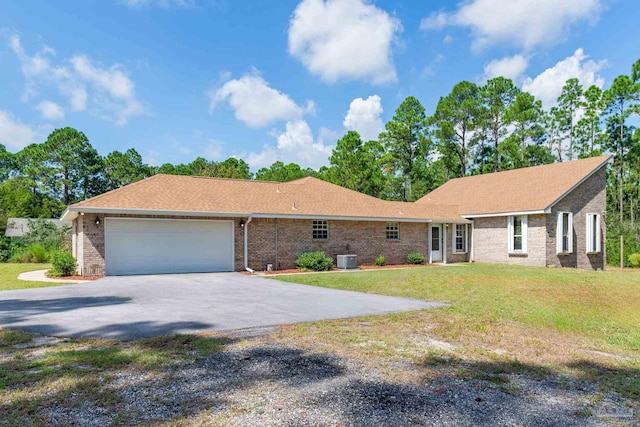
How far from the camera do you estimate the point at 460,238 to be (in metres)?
23.6

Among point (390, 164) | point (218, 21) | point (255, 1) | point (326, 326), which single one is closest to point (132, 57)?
point (218, 21)

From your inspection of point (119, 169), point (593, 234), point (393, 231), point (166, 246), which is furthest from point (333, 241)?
point (119, 169)

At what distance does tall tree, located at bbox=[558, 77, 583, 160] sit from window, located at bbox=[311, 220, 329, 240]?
103 ft

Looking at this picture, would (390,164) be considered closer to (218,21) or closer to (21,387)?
(218,21)

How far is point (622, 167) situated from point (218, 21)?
122 feet

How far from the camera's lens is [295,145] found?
4916 cm

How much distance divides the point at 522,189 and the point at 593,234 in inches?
169

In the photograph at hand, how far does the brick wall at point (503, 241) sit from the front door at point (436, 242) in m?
2.18

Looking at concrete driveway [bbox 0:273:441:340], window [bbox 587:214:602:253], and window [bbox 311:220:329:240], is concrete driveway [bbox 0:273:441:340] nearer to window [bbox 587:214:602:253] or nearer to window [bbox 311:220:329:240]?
window [bbox 311:220:329:240]

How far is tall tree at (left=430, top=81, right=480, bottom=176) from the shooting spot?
128 feet

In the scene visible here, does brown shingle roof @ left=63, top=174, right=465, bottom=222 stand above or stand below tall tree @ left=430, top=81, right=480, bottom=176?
below

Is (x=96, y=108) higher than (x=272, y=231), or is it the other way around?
(x=96, y=108)

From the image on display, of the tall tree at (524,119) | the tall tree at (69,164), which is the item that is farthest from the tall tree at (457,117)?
the tall tree at (69,164)

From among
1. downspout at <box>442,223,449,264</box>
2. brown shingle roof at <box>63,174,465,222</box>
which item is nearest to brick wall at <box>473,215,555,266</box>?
brown shingle roof at <box>63,174,465,222</box>
